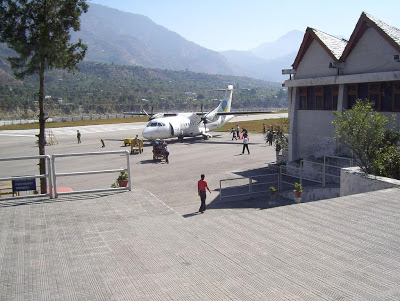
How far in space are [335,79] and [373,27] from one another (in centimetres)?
272

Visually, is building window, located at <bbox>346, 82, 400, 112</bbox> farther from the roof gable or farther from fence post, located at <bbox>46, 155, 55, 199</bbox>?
fence post, located at <bbox>46, 155, 55, 199</bbox>

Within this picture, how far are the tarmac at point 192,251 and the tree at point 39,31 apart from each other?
677 centimetres

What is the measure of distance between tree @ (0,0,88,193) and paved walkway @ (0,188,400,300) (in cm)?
721

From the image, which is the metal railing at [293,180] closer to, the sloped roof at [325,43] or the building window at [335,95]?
the building window at [335,95]

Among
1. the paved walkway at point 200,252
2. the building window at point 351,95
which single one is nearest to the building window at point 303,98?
the building window at point 351,95

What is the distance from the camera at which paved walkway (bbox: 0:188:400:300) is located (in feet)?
16.3

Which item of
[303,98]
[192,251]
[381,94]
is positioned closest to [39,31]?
[192,251]

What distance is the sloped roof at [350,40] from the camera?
16.3 metres

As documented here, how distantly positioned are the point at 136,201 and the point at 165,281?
3.95 metres

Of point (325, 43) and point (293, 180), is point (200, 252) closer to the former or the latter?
point (293, 180)

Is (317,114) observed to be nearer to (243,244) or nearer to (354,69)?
(354,69)

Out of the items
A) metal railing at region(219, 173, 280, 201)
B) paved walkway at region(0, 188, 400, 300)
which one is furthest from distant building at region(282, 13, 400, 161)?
paved walkway at region(0, 188, 400, 300)

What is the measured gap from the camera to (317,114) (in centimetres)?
2012

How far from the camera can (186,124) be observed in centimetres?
3953
